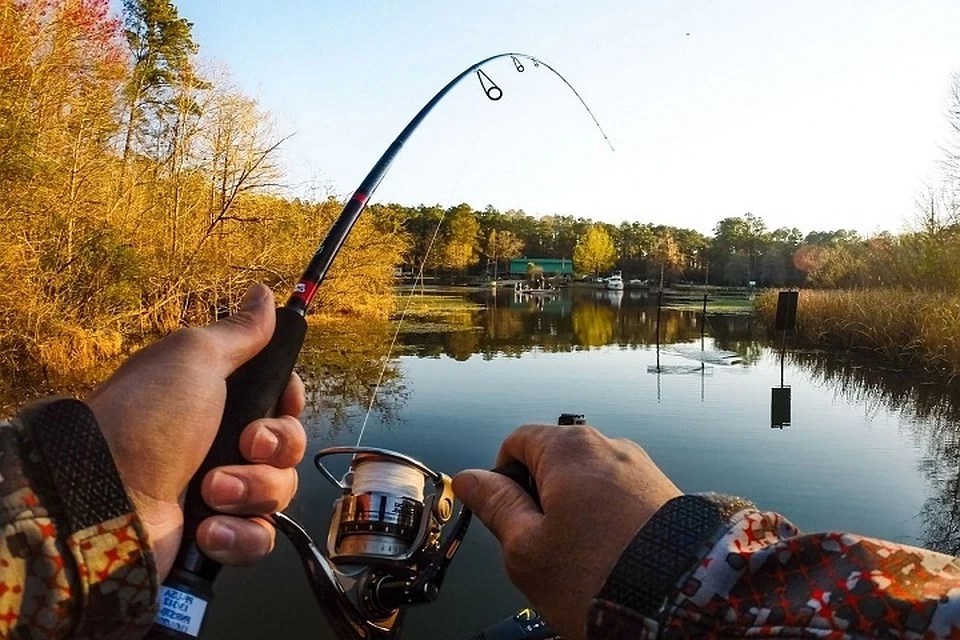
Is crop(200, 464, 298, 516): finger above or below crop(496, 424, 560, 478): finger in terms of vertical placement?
below

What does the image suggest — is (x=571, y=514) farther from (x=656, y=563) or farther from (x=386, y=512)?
(x=386, y=512)

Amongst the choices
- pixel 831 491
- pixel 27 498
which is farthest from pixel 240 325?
pixel 831 491

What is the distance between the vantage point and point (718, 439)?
8406mm

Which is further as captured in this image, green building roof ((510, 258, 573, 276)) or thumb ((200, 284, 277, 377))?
green building roof ((510, 258, 573, 276))

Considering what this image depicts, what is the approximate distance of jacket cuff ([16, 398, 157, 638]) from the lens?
88 centimetres

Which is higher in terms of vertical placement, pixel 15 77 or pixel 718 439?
pixel 15 77

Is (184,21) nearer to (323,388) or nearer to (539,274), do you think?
(323,388)

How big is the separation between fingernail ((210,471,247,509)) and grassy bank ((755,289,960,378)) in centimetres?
1477

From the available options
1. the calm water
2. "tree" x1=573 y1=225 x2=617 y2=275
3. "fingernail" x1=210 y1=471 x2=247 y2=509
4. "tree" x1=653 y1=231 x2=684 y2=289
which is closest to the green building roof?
"tree" x1=573 y1=225 x2=617 y2=275

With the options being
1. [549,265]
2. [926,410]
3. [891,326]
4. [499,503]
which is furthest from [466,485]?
[549,265]

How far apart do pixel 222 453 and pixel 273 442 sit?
90 mm

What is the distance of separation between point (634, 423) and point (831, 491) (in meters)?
2.81

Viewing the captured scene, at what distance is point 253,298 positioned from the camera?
145 cm

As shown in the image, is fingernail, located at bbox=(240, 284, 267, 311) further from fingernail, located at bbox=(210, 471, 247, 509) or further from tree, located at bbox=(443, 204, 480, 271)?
tree, located at bbox=(443, 204, 480, 271)
